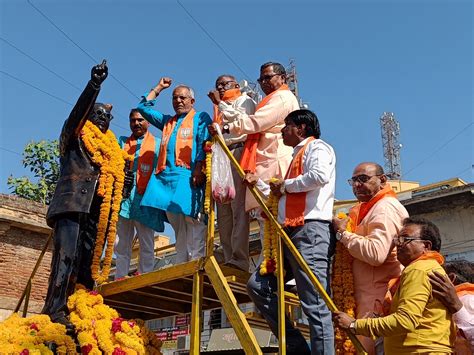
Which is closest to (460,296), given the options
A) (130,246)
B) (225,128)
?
(225,128)

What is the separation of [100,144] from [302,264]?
315cm

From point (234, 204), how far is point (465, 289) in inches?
98.9

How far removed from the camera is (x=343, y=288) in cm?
470

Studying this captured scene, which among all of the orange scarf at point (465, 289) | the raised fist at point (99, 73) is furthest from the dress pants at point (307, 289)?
the raised fist at point (99, 73)

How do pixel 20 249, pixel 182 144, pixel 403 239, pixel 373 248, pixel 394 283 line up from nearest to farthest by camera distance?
pixel 403 239
pixel 394 283
pixel 373 248
pixel 182 144
pixel 20 249

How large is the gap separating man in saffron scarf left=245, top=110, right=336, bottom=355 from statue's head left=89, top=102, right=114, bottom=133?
2423mm

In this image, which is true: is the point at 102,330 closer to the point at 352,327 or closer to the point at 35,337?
the point at 35,337

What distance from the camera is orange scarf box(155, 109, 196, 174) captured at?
6836 mm

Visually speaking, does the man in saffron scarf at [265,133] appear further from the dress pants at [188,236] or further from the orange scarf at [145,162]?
the orange scarf at [145,162]

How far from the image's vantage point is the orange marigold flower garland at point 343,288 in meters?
4.55

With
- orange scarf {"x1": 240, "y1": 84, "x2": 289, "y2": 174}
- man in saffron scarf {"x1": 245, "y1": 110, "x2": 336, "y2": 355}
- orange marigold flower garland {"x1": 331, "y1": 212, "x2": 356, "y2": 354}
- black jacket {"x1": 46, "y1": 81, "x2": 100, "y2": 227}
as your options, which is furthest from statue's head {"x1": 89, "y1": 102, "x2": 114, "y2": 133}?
orange marigold flower garland {"x1": 331, "y1": 212, "x2": 356, "y2": 354}

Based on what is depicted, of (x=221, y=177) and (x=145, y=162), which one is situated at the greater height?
(x=145, y=162)

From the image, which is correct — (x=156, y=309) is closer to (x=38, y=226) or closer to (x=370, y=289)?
(x=370, y=289)

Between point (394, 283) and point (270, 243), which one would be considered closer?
point (394, 283)
